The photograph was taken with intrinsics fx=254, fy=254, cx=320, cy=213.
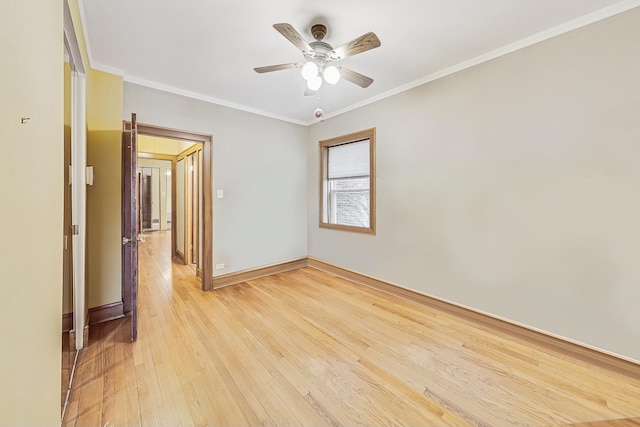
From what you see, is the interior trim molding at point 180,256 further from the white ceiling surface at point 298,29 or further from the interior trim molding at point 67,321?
the white ceiling surface at point 298,29

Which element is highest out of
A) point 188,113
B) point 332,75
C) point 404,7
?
point 404,7

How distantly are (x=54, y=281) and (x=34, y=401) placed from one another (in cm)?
49

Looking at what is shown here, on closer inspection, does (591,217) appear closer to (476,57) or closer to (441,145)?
(441,145)

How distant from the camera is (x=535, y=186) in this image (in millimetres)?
2236

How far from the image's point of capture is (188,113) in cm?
329

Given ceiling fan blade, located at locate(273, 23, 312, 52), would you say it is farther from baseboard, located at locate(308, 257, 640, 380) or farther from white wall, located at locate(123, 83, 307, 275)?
baseboard, located at locate(308, 257, 640, 380)

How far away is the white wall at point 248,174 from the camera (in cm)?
319

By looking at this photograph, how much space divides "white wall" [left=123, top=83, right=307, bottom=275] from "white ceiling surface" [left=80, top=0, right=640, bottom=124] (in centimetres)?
35

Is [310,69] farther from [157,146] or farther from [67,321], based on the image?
[157,146]

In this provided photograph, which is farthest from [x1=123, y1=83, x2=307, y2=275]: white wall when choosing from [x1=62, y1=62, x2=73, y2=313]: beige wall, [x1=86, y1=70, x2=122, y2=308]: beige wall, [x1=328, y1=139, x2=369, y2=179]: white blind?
[x1=62, y1=62, x2=73, y2=313]: beige wall

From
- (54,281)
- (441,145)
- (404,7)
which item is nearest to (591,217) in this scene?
(441,145)

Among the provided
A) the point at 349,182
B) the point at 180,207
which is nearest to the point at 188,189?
the point at 180,207

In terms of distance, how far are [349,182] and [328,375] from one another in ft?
9.37

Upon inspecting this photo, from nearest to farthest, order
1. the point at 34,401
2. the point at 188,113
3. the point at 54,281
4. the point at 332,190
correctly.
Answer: the point at 34,401
the point at 54,281
the point at 188,113
the point at 332,190
